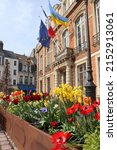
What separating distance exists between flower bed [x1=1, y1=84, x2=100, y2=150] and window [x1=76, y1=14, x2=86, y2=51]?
12.1m

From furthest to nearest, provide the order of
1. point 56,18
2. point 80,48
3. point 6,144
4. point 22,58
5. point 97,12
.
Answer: point 22,58, point 80,48, point 56,18, point 97,12, point 6,144

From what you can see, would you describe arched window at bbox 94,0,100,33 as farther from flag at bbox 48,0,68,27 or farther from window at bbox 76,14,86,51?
flag at bbox 48,0,68,27

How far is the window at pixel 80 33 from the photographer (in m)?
17.2

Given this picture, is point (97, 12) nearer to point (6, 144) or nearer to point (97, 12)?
point (97, 12)

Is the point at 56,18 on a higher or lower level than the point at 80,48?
higher

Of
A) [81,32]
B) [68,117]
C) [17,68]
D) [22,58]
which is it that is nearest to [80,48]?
[81,32]

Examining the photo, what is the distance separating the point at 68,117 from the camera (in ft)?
10.5

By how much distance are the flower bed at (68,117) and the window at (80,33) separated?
1214cm

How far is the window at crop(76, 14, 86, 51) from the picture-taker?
1724 cm

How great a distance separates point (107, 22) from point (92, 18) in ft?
48.4

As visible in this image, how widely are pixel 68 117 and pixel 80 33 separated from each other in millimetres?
15215

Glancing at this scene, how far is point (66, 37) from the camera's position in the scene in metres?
20.8

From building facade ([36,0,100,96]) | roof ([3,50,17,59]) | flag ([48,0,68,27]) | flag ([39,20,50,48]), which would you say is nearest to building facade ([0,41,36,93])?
roof ([3,50,17,59])

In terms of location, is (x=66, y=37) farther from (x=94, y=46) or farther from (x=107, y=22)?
(x=107, y=22)
